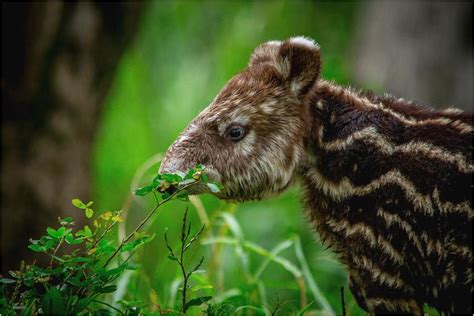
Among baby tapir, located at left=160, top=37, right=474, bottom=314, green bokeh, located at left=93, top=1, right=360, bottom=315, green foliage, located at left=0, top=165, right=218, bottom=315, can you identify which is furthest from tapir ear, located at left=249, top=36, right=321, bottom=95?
green bokeh, located at left=93, top=1, right=360, bottom=315

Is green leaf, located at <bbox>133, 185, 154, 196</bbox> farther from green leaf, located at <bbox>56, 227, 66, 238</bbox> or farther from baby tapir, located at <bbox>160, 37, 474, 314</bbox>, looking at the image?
baby tapir, located at <bbox>160, 37, 474, 314</bbox>

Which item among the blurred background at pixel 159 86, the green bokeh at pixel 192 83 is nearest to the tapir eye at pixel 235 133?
the blurred background at pixel 159 86

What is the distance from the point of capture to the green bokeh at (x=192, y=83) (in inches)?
345

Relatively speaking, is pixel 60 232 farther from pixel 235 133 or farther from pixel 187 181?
pixel 235 133

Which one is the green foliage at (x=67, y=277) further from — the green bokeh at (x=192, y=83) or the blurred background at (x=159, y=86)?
the green bokeh at (x=192, y=83)

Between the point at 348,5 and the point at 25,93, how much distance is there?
26.3 feet

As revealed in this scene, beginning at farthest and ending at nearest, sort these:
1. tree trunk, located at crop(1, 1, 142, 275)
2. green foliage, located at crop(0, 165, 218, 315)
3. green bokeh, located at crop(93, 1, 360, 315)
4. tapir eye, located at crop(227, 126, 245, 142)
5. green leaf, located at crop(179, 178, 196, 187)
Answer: green bokeh, located at crop(93, 1, 360, 315) → tree trunk, located at crop(1, 1, 142, 275) → tapir eye, located at crop(227, 126, 245, 142) → green leaf, located at crop(179, 178, 196, 187) → green foliage, located at crop(0, 165, 218, 315)

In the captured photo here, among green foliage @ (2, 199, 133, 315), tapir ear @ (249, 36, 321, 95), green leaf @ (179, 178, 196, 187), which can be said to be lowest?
green foliage @ (2, 199, 133, 315)

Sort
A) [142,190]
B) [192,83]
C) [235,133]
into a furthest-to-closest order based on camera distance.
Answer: [192,83] → [235,133] → [142,190]

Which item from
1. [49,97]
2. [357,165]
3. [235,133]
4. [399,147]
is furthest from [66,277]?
[49,97]

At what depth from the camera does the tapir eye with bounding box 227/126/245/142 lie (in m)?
4.12

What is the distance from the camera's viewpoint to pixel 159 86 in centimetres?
1145

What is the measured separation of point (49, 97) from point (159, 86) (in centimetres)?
541

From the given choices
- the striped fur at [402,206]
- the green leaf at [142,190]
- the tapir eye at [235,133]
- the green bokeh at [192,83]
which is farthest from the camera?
the green bokeh at [192,83]
